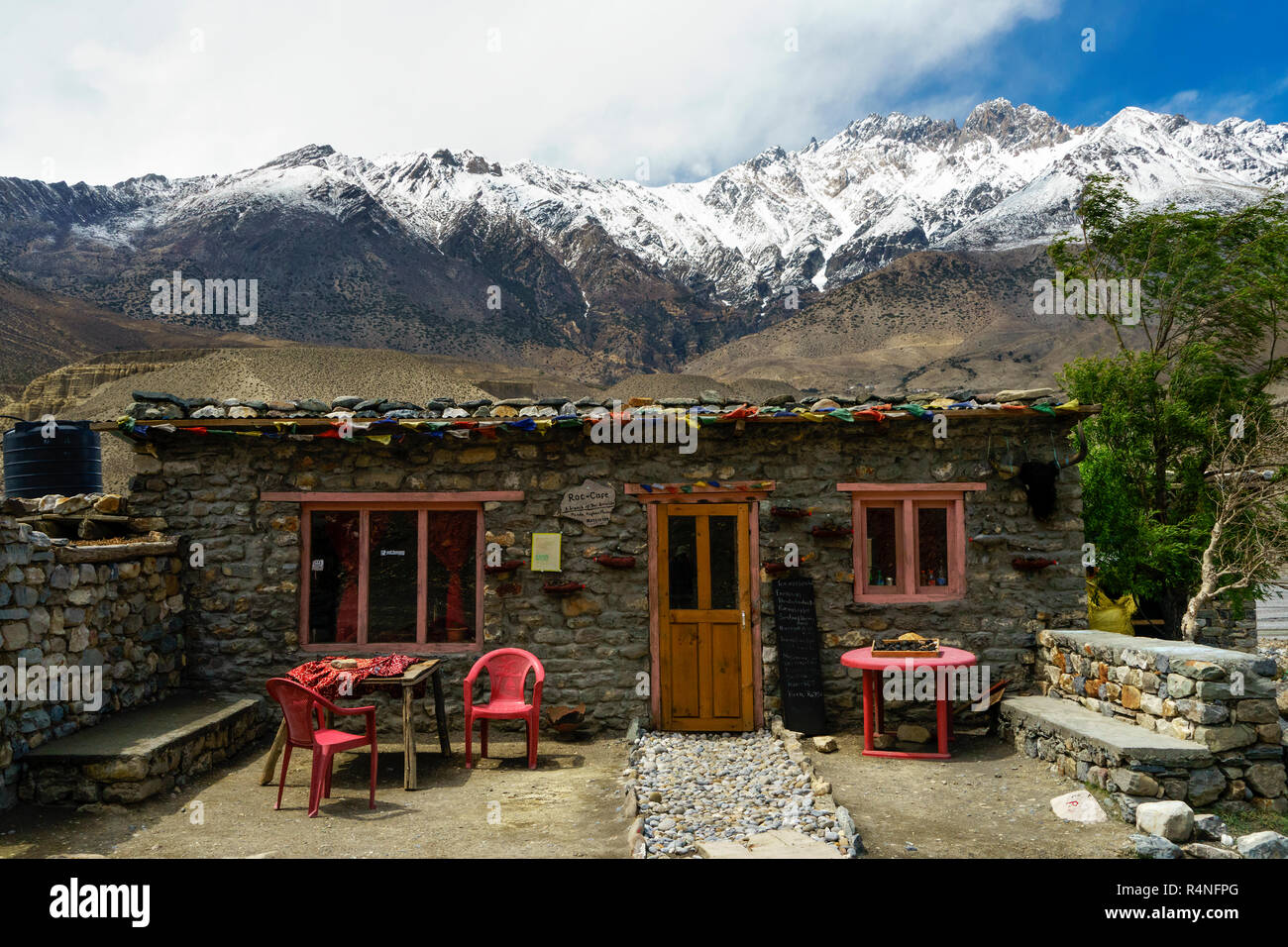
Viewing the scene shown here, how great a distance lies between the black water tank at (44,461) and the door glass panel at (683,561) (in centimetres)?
643

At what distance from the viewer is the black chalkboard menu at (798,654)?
8.34 meters

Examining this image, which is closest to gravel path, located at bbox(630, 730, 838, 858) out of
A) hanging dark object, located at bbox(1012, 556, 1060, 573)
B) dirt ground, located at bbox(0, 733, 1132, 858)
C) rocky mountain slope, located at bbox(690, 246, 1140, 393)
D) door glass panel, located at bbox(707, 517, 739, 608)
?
dirt ground, located at bbox(0, 733, 1132, 858)

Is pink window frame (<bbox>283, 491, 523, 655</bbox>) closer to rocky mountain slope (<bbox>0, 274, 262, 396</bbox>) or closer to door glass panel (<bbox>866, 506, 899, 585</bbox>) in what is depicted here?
door glass panel (<bbox>866, 506, 899, 585</bbox>)

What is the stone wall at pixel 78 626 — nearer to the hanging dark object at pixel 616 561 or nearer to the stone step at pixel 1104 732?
the hanging dark object at pixel 616 561

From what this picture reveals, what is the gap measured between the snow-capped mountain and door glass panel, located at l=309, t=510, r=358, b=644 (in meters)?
55.1

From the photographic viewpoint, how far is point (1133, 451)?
11391 mm

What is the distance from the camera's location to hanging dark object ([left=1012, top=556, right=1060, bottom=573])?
8438 mm

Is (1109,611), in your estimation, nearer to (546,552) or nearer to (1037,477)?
(1037,477)

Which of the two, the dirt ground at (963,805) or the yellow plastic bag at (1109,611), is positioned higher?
the yellow plastic bag at (1109,611)

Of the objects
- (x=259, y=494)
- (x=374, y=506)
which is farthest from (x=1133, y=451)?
(x=259, y=494)

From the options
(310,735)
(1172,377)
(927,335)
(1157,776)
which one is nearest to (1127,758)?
(1157,776)

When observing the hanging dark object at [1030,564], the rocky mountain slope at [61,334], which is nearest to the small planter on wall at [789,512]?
the hanging dark object at [1030,564]

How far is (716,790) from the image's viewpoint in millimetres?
6605

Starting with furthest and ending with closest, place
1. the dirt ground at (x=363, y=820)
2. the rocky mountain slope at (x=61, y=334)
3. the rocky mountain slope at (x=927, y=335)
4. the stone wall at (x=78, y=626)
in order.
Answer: the rocky mountain slope at (x=61, y=334)
the rocky mountain slope at (x=927, y=335)
the stone wall at (x=78, y=626)
the dirt ground at (x=363, y=820)
